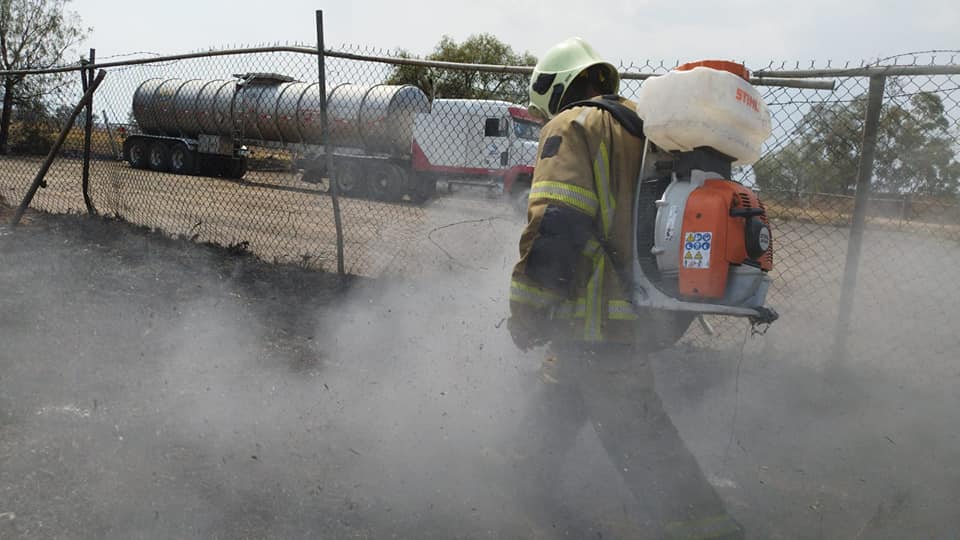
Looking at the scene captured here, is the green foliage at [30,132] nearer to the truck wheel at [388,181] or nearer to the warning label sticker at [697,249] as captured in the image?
the truck wheel at [388,181]

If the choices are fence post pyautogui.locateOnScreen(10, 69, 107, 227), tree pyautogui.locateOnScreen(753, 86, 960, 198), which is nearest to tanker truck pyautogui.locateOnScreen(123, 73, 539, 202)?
fence post pyautogui.locateOnScreen(10, 69, 107, 227)

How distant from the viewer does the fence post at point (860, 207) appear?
3.81 meters

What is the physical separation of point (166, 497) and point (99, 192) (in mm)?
5908

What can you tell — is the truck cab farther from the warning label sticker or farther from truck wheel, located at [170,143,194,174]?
the warning label sticker

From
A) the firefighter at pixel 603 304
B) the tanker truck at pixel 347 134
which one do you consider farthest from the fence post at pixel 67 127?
the tanker truck at pixel 347 134

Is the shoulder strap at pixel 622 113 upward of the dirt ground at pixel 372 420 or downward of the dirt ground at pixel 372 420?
upward

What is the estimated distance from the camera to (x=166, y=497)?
2752 mm

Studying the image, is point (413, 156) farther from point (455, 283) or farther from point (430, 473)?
point (430, 473)

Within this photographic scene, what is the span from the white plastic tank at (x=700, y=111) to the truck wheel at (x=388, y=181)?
1425 cm

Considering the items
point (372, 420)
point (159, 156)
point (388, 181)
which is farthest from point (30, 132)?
point (159, 156)

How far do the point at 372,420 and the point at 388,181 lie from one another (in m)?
13.5

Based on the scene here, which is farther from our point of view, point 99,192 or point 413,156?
point 413,156

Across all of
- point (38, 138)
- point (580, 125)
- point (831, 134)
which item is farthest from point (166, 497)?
point (38, 138)

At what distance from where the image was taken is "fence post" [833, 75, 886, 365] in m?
3.81
